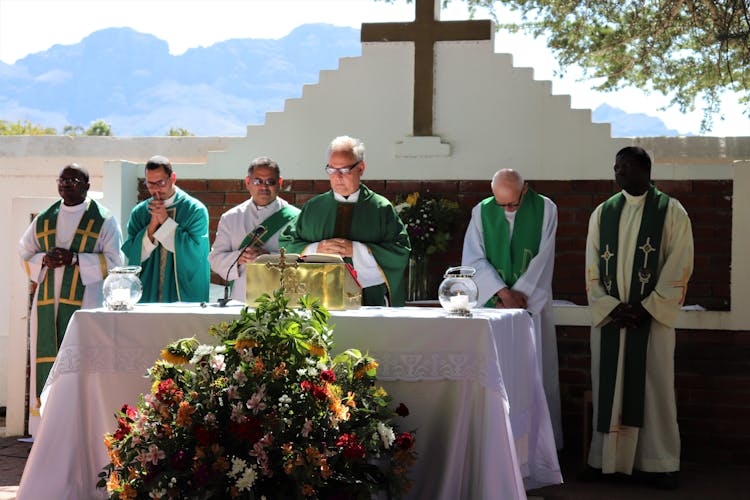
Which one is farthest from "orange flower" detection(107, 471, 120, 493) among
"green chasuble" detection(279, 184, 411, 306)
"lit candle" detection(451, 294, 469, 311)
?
"green chasuble" detection(279, 184, 411, 306)

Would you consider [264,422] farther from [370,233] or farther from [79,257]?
[79,257]

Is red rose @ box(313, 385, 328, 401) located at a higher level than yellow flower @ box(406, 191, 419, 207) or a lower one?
lower

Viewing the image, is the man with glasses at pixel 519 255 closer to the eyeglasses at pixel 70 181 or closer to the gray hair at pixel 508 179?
the gray hair at pixel 508 179

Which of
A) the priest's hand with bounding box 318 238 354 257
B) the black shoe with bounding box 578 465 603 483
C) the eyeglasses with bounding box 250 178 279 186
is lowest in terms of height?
the black shoe with bounding box 578 465 603 483

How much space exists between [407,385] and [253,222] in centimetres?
307

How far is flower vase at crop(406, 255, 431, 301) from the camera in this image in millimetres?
8539

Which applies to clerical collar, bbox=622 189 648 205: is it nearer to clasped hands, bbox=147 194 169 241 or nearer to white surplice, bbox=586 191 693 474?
white surplice, bbox=586 191 693 474

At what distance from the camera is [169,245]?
771 cm

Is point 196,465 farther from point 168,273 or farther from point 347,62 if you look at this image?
point 347,62

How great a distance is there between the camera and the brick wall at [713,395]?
7.82m

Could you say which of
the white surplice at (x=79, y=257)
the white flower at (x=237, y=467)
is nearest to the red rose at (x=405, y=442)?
the white flower at (x=237, y=467)

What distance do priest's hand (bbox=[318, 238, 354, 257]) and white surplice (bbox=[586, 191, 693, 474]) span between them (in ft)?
5.80

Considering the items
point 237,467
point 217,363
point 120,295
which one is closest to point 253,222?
point 120,295

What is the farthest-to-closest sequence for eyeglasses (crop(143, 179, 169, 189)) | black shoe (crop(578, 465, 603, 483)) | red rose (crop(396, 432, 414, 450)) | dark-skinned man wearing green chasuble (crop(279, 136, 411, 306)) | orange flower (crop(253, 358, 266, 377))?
eyeglasses (crop(143, 179, 169, 189)), black shoe (crop(578, 465, 603, 483)), dark-skinned man wearing green chasuble (crop(279, 136, 411, 306)), red rose (crop(396, 432, 414, 450)), orange flower (crop(253, 358, 266, 377))
